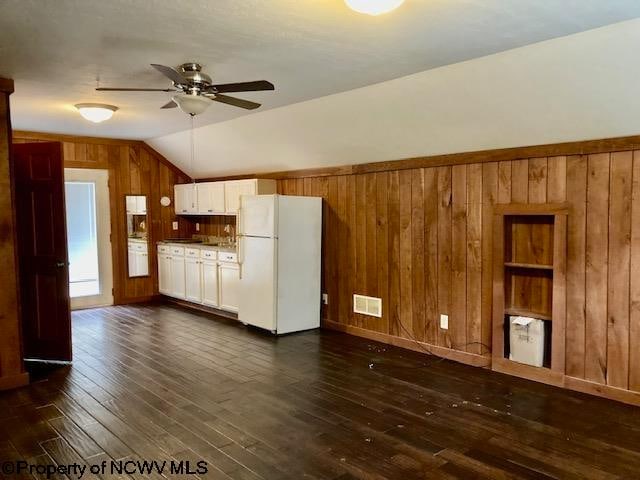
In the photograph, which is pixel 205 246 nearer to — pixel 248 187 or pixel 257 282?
pixel 248 187

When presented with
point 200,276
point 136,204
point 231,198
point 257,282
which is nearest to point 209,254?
point 200,276

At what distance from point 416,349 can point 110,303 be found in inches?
192

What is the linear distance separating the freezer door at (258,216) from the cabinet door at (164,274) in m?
2.26

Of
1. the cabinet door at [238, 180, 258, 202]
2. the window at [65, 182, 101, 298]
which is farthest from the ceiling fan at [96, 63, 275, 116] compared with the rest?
the window at [65, 182, 101, 298]

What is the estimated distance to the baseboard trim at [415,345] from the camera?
440 cm

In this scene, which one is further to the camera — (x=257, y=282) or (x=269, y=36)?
(x=257, y=282)

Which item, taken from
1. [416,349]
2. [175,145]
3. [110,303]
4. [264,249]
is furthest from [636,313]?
[110,303]

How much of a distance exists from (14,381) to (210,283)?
9.73 feet

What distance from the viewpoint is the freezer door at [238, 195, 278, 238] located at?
A: 17.9ft

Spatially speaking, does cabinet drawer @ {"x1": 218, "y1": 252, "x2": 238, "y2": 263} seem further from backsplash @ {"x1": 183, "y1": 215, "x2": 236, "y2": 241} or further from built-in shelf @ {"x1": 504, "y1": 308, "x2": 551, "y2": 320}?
built-in shelf @ {"x1": 504, "y1": 308, "x2": 551, "y2": 320}

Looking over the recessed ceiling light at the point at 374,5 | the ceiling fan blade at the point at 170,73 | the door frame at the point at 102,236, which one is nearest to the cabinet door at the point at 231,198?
the door frame at the point at 102,236

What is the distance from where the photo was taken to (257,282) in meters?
5.66

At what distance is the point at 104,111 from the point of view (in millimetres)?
4934

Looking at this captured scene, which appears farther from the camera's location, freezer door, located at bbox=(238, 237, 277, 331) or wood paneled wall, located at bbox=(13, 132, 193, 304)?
wood paneled wall, located at bbox=(13, 132, 193, 304)
